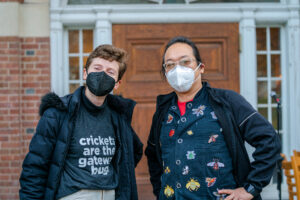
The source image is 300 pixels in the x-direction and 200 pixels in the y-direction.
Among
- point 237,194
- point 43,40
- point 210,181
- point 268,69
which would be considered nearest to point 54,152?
point 210,181

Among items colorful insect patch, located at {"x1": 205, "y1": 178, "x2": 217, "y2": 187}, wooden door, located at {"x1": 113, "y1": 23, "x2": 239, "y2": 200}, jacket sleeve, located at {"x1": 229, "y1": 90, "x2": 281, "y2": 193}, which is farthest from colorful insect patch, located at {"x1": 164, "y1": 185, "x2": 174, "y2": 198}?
wooden door, located at {"x1": 113, "y1": 23, "x2": 239, "y2": 200}

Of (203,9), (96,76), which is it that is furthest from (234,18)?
(96,76)

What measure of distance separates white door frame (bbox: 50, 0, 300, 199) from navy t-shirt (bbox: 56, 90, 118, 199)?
1.91 meters

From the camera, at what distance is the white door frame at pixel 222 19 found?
152 inches

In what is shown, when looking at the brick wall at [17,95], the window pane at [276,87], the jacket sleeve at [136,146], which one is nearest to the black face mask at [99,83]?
the jacket sleeve at [136,146]

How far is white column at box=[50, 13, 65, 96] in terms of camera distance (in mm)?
3799

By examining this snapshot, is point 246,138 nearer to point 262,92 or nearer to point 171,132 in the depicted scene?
point 171,132

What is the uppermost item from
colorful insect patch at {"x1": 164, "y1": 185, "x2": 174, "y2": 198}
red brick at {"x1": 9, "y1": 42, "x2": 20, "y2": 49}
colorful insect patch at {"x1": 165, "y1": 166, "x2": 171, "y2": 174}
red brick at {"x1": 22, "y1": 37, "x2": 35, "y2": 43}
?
red brick at {"x1": 22, "y1": 37, "x2": 35, "y2": 43}

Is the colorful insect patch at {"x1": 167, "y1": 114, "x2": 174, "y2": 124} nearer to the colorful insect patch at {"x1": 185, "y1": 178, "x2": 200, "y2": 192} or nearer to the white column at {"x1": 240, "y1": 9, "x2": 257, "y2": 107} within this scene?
the colorful insect patch at {"x1": 185, "y1": 178, "x2": 200, "y2": 192}

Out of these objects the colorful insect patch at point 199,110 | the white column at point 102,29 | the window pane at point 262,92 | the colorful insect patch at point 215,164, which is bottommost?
the colorful insect patch at point 215,164

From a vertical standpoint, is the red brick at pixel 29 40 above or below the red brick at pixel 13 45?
above

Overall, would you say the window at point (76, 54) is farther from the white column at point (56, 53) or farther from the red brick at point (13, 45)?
the red brick at point (13, 45)

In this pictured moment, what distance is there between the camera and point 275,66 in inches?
160

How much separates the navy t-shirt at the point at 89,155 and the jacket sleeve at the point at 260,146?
2.76 feet
